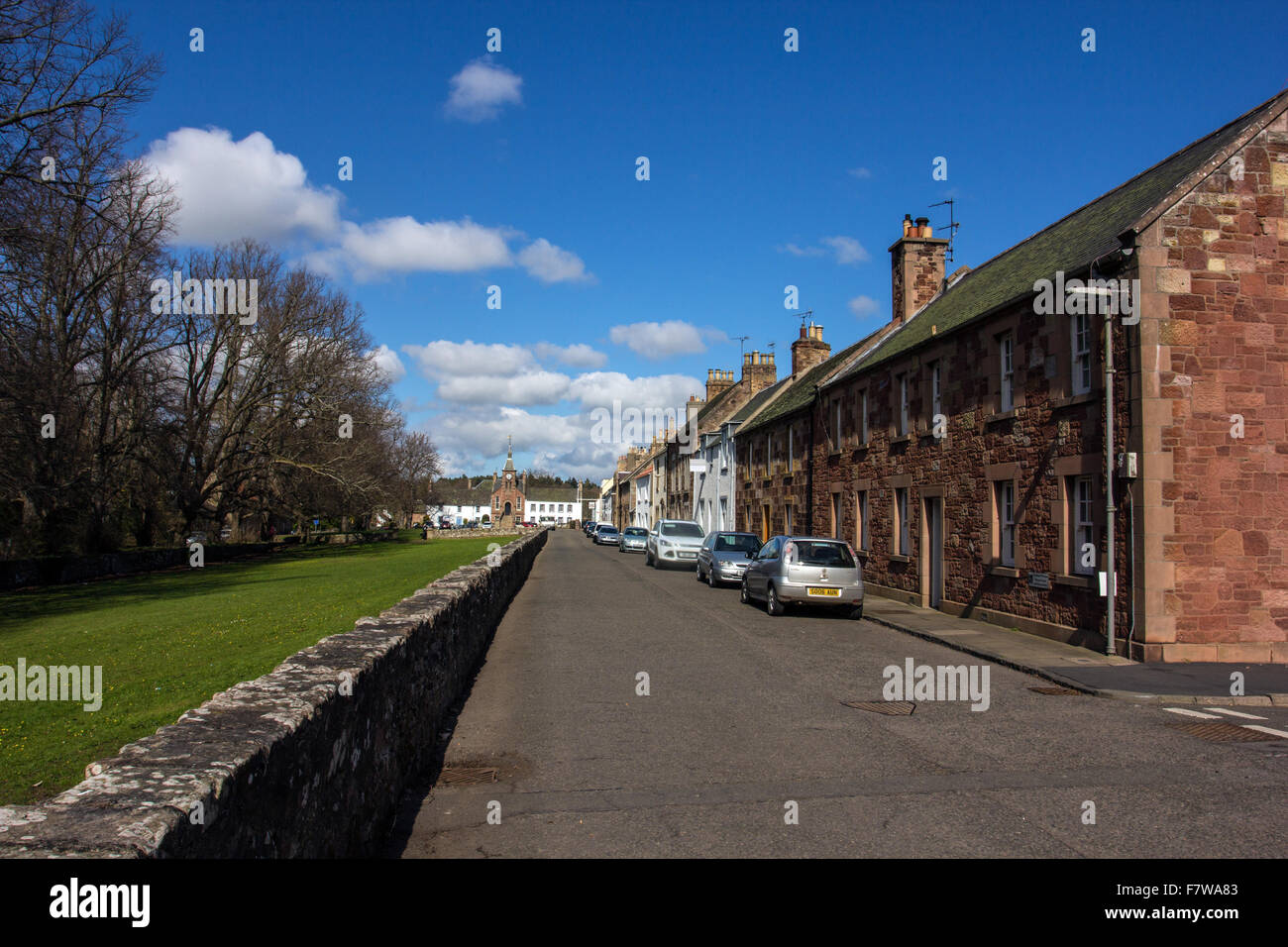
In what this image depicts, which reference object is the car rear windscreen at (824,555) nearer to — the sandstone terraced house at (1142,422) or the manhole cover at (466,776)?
the sandstone terraced house at (1142,422)

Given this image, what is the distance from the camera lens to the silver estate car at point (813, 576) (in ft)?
55.6

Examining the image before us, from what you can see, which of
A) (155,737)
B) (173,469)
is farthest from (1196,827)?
(173,469)

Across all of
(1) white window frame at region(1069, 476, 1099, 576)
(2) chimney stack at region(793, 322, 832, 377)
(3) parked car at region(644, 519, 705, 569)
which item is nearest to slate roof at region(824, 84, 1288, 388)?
(1) white window frame at region(1069, 476, 1099, 576)

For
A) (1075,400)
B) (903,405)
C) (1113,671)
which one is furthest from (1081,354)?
(903,405)

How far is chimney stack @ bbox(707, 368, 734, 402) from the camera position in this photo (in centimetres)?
6444

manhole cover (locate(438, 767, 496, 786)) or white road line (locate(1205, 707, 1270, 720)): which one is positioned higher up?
manhole cover (locate(438, 767, 496, 786))

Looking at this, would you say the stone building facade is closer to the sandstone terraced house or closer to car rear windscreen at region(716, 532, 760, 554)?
the sandstone terraced house

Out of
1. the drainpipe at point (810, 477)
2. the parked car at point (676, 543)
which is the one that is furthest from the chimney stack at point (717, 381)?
the drainpipe at point (810, 477)

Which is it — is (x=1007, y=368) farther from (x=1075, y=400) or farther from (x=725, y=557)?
(x=725, y=557)

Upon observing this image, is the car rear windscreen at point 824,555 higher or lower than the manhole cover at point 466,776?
higher

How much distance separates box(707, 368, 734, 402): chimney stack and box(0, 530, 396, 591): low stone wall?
33.9m

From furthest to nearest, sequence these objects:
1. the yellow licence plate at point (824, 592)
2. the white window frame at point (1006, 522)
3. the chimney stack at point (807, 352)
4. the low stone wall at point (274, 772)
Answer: the chimney stack at point (807, 352)
the yellow licence plate at point (824, 592)
the white window frame at point (1006, 522)
the low stone wall at point (274, 772)

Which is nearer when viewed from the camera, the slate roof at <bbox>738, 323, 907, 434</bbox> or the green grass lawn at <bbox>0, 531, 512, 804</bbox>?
the green grass lawn at <bbox>0, 531, 512, 804</bbox>

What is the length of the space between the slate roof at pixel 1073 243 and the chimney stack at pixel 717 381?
40.4 meters
